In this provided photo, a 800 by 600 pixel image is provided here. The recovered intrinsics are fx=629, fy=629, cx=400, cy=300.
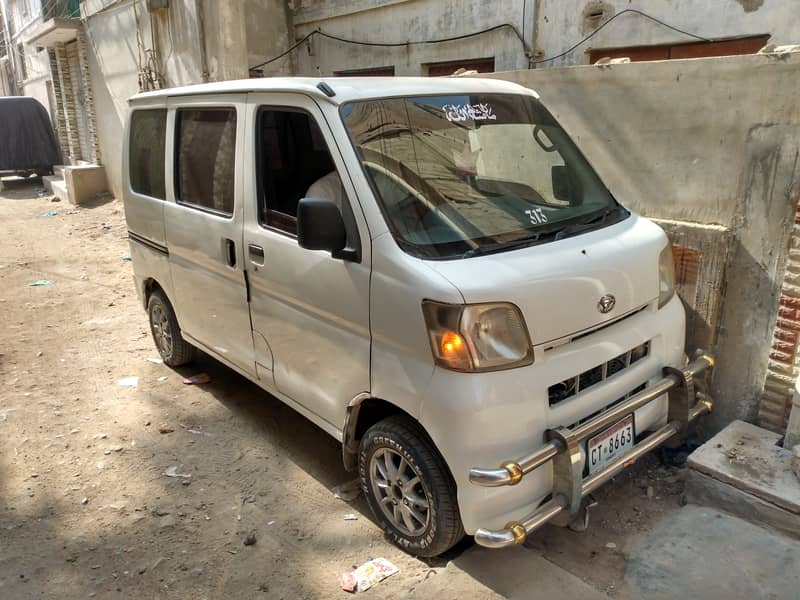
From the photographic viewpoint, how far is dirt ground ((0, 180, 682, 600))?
2.93 metres

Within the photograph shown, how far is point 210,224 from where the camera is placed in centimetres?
379

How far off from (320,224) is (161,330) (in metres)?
3.03

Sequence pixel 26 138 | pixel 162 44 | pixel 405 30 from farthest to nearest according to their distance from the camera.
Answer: pixel 26 138, pixel 162 44, pixel 405 30

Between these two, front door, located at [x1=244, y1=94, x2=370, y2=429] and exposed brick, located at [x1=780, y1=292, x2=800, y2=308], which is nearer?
front door, located at [x1=244, y1=94, x2=370, y2=429]

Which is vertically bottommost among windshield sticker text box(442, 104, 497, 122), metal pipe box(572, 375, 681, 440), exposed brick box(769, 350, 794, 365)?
exposed brick box(769, 350, 794, 365)

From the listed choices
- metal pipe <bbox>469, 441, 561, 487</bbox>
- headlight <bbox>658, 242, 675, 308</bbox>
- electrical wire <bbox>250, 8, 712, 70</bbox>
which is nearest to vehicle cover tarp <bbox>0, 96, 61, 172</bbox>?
electrical wire <bbox>250, 8, 712, 70</bbox>

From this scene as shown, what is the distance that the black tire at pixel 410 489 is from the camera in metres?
2.65

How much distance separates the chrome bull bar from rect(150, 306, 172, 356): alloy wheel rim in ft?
11.2

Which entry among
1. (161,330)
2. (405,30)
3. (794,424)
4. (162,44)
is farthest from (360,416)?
(162,44)

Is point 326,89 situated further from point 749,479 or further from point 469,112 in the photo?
point 749,479

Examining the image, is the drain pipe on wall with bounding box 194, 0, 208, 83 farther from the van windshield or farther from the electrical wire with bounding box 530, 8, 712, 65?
the van windshield

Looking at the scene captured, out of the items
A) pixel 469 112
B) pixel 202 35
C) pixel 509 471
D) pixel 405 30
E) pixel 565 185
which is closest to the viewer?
pixel 509 471

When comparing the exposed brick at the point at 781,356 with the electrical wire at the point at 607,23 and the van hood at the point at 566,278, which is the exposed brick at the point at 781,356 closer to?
the van hood at the point at 566,278

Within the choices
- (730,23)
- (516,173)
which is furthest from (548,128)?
(730,23)
